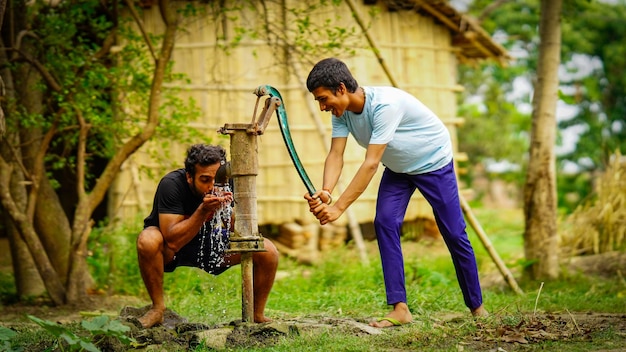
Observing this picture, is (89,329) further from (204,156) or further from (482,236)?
(482,236)

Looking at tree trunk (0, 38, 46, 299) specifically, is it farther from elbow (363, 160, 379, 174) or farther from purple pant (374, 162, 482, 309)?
elbow (363, 160, 379, 174)

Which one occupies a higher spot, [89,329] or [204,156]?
[204,156]

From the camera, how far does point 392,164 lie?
16.4 feet

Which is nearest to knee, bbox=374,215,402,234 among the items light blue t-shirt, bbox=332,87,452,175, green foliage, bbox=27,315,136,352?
light blue t-shirt, bbox=332,87,452,175

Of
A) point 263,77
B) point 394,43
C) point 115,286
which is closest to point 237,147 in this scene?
point 115,286

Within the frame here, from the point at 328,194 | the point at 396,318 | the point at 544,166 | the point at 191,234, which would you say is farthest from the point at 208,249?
the point at 544,166

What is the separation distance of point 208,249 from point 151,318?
1.56ft

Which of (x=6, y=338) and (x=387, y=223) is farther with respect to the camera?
(x=387, y=223)

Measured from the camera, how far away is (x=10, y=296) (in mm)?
7387

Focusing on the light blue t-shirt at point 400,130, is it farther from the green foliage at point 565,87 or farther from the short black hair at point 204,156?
the green foliage at point 565,87

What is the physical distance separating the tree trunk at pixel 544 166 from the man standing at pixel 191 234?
385 centimetres

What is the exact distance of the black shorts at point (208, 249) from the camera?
15.8 ft

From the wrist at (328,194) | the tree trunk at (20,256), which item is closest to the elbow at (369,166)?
the wrist at (328,194)

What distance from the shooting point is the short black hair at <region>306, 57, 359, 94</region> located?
4.57 m
